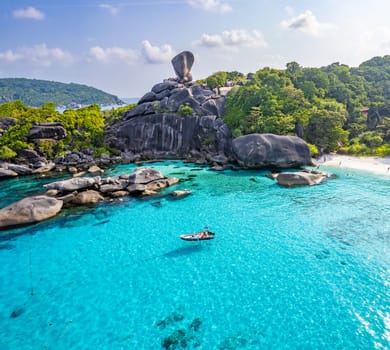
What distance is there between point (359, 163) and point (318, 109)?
43.1ft

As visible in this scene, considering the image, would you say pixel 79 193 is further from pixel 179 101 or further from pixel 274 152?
pixel 179 101

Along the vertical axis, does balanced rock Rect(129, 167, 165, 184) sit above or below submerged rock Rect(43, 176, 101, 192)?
above

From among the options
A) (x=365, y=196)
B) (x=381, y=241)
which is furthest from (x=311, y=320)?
(x=365, y=196)

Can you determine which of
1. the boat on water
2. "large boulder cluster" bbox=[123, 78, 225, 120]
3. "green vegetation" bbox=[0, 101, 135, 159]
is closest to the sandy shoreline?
"large boulder cluster" bbox=[123, 78, 225, 120]

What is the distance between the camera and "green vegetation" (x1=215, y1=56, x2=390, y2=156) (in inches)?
1746

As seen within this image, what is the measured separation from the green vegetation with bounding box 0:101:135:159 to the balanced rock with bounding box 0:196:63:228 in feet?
82.7

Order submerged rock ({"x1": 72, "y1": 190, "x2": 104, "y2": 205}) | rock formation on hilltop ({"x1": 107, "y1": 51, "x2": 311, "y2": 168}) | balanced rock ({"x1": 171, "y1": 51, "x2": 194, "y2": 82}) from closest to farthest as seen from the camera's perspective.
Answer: submerged rock ({"x1": 72, "y1": 190, "x2": 104, "y2": 205}) < rock formation on hilltop ({"x1": 107, "y1": 51, "x2": 311, "y2": 168}) < balanced rock ({"x1": 171, "y1": 51, "x2": 194, "y2": 82})

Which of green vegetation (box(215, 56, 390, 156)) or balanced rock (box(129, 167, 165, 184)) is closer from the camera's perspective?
balanced rock (box(129, 167, 165, 184))

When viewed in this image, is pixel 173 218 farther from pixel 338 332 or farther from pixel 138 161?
pixel 138 161

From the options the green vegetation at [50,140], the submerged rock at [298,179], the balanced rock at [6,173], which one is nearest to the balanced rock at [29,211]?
the balanced rock at [6,173]


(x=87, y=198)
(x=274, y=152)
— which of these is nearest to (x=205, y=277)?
(x=87, y=198)

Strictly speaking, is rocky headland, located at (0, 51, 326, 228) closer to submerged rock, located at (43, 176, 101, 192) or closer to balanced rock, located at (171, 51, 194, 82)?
balanced rock, located at (171, 51, 194, 82)

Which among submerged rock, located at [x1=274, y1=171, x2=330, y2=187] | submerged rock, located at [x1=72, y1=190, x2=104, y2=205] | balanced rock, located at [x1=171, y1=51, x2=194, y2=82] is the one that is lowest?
submerged rock, located at [x1=72, y1=190, x2=104, y2=205]

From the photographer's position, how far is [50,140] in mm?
51125
